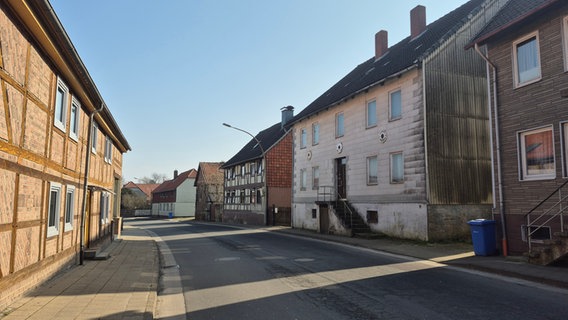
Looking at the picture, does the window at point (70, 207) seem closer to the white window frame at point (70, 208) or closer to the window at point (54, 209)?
the white window frame at point (70, 208)

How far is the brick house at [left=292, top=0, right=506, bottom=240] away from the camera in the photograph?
57.0 ft

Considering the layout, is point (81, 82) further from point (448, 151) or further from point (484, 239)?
point (448, 151)

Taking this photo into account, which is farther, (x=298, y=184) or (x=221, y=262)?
(x=298, y=184)

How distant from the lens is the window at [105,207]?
16.7 metres

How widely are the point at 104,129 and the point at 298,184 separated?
15655 mm

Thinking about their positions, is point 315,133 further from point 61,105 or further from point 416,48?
point 61,105

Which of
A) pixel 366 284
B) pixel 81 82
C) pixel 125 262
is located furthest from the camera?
pixel 125 262

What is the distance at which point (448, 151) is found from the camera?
17.8 meters

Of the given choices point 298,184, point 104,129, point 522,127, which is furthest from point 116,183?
point 522,127

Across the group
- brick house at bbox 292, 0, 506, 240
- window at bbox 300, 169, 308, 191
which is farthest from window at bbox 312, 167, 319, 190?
brick house at bbox 292, 0, 506, 240

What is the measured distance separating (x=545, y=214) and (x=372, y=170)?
990 centimetres

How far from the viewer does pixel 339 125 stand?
80.2 feet

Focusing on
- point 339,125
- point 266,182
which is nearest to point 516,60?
point 339,125

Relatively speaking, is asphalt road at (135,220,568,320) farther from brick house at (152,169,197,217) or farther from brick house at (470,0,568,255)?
brick house at (152,169,197,217)
